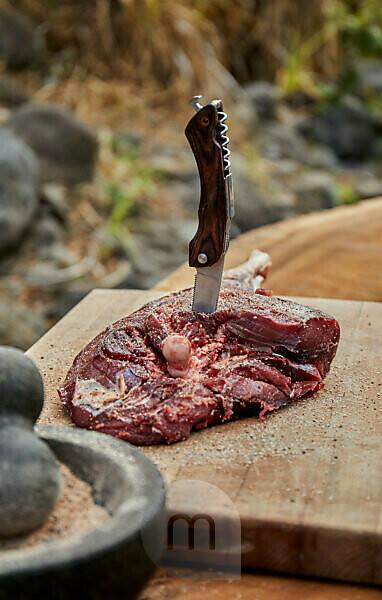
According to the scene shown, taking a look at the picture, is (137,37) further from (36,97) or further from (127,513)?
(127,513)

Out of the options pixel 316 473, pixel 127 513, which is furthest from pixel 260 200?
pixel 127 513

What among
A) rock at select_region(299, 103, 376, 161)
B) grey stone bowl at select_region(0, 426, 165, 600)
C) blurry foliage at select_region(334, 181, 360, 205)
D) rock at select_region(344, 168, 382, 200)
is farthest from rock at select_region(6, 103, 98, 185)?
grey stone bowl at select_region(0, 426, 165, 600)

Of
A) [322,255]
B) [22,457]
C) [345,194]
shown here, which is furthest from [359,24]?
[22,457]

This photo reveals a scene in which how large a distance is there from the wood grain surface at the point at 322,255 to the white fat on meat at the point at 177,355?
1.44 metres

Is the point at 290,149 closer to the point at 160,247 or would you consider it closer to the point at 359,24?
the point at 359,24

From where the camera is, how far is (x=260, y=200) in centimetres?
900

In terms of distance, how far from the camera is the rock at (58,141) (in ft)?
29.6

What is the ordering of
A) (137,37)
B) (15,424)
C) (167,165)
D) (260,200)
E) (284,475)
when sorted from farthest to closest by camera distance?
1. (137,37)
2. (167,165)
3. (260,200)
4. (284,475)
5. (15,424)

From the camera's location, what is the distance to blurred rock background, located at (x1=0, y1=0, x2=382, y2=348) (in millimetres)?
8250

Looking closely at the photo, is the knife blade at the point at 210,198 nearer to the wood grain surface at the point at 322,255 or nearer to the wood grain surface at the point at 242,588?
the wood grain surface at the point at 242,588

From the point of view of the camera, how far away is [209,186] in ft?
10.1

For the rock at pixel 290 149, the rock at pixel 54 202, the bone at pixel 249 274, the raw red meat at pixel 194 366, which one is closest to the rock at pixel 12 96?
the rock at pixel 54 202

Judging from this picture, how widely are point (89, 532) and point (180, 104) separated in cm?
912

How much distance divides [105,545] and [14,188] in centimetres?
628
